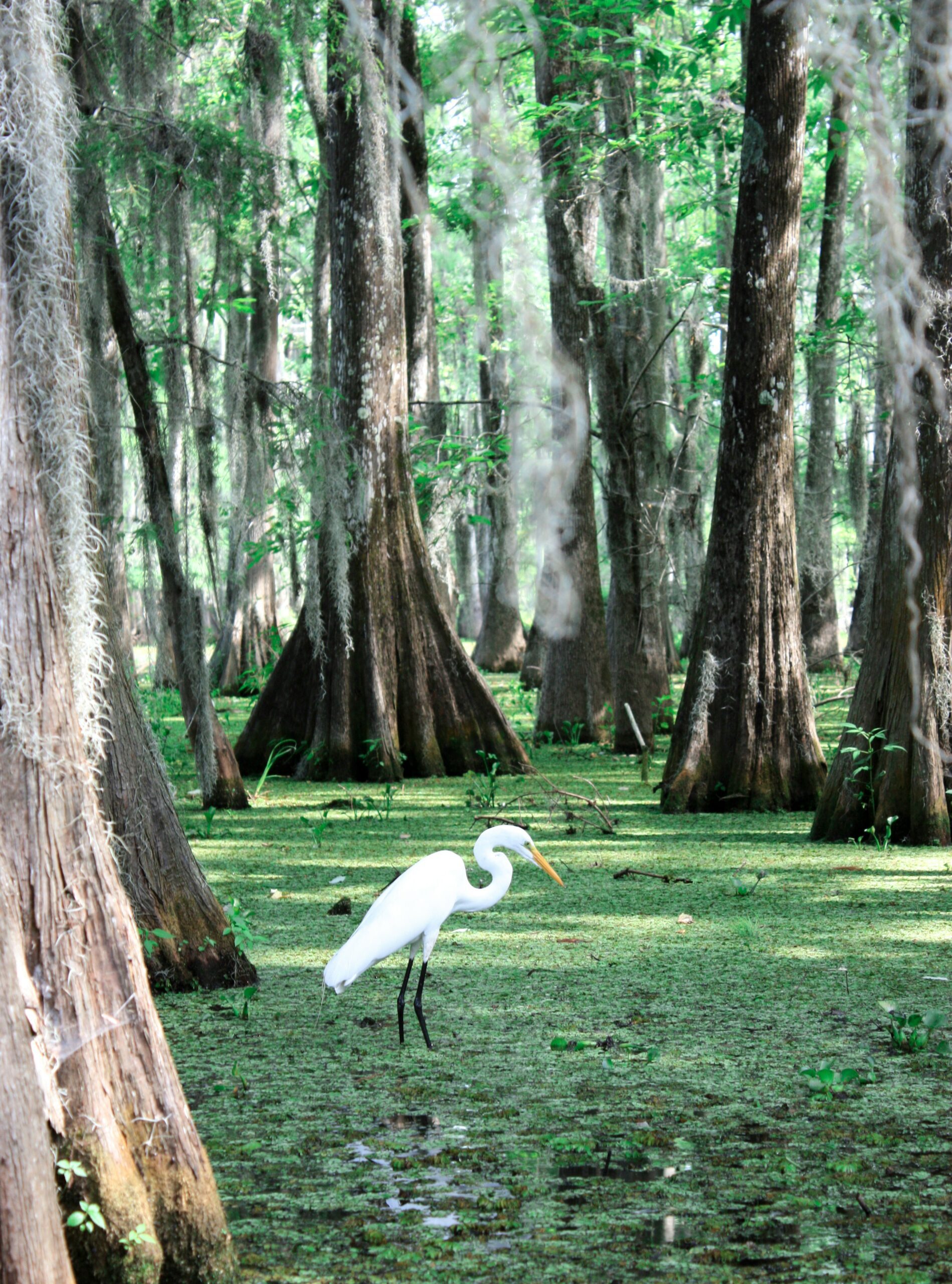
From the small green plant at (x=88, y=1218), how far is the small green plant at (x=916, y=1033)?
2166 mm

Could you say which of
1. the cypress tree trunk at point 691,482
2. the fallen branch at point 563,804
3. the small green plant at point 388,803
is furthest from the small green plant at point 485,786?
the cypress tree trunk at point 691,482

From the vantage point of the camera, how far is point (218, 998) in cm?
391

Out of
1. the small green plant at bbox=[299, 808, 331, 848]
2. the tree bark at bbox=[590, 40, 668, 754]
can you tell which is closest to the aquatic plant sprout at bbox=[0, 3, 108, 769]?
the small green plant at bbox=[299, 808, 331, 848]

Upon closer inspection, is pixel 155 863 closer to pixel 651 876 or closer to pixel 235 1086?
pixel 235 1086

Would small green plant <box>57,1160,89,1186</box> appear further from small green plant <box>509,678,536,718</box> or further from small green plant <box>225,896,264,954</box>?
small green plant <box>509,678,536,718</box>

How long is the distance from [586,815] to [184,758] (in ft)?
14.3

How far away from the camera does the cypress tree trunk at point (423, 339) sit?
440 inches

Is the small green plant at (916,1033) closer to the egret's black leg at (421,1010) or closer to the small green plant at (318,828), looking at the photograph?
the egret's black leg at (421,1010)

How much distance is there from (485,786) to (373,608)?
1.62m

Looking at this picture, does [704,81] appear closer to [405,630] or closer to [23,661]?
[405,630]

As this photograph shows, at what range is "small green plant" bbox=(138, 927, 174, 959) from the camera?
380 cm

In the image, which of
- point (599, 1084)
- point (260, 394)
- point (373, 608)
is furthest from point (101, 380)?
point (599, 1084)

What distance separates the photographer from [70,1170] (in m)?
2.02

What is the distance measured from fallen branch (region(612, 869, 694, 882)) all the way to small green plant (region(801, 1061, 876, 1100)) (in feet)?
7.88
